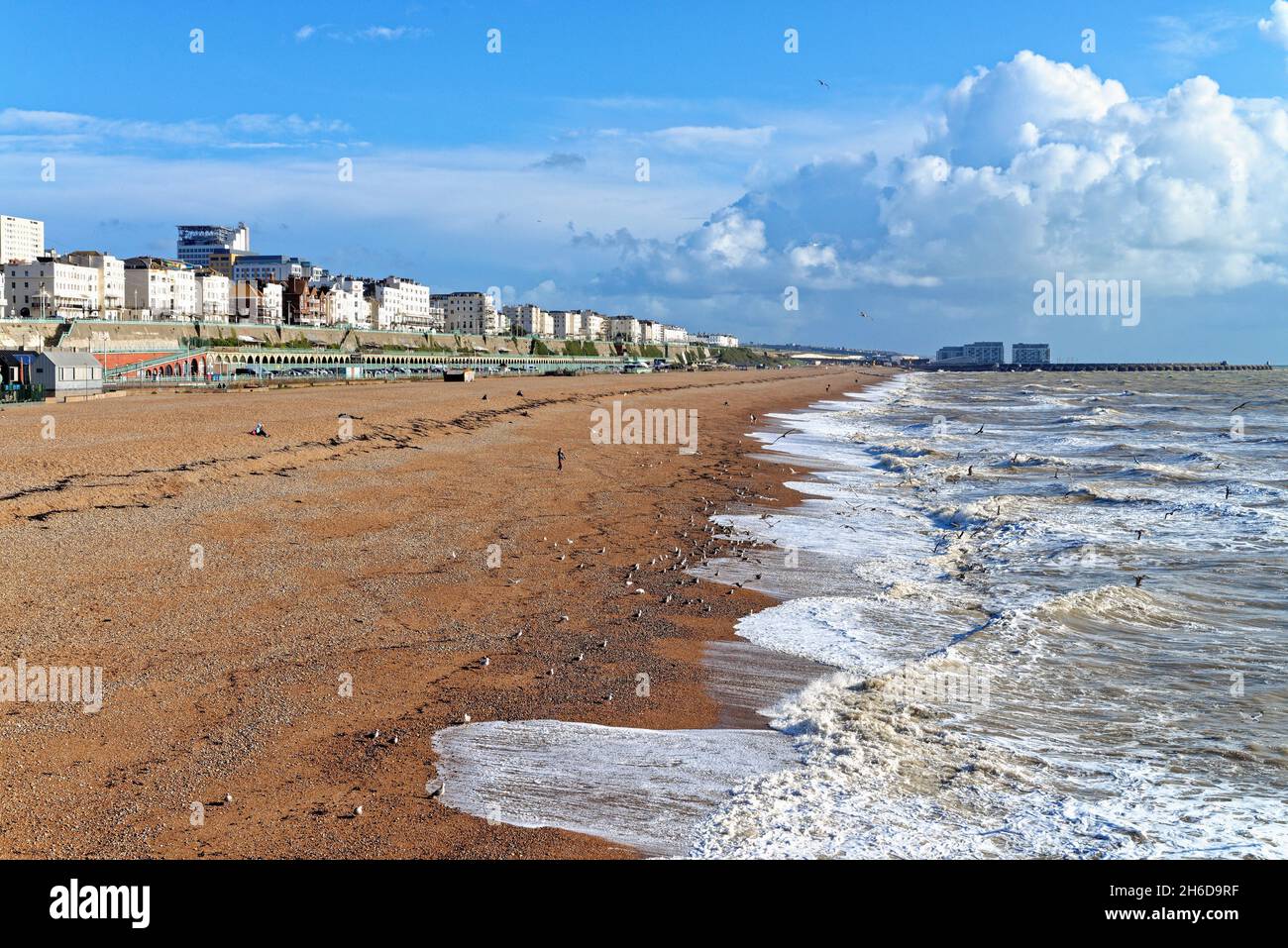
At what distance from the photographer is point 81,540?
40.2 feet

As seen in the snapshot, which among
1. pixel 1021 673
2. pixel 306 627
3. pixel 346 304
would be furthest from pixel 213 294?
pixel 1021 673

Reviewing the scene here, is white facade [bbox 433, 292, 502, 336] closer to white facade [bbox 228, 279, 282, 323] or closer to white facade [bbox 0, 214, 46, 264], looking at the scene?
white facade [bbox 228, 279, 282, 323]

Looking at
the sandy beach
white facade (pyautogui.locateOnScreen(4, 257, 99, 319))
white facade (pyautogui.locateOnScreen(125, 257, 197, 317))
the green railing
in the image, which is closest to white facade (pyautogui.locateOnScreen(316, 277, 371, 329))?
white facade (pyautogui.locateOnScreen(125, 257, 197, 317))

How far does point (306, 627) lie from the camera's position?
392 inches

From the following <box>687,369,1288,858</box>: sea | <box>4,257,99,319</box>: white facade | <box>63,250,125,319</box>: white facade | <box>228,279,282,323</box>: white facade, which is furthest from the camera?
<box>228,279,282,323</box>: white facade

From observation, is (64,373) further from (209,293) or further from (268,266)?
(268,266)

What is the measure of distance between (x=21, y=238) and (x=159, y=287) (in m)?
47.0

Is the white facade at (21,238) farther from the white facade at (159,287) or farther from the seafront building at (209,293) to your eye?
the white facade at (159,287)

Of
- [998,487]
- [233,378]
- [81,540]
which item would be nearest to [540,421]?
[998,487]

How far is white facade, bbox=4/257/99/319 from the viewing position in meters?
96.2

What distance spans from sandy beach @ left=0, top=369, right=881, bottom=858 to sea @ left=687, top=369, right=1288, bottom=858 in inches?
50.5

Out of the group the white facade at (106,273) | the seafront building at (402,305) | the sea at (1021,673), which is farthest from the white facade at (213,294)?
the sea at (1021,673)
